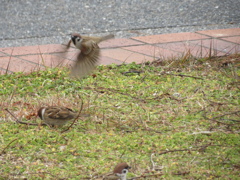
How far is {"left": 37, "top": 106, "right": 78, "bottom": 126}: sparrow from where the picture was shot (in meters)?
3.86

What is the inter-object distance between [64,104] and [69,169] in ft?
3.92

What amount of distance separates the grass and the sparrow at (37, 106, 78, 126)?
8 cm

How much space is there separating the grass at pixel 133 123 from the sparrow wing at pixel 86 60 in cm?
35

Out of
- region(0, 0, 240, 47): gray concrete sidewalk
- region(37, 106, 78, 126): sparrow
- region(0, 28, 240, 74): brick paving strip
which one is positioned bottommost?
region(37, 106, 78, 126): sparrow

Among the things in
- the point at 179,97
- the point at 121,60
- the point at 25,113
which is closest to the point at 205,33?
the point at 121,60

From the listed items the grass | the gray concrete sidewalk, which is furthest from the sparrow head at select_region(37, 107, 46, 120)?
the gray concrete sidewalk

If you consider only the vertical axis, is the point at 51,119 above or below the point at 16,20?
below

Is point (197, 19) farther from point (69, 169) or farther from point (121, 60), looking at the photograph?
point (69, 169)

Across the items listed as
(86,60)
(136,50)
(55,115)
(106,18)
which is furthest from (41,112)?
(106,18)

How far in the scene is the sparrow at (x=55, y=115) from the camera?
12.7 feet

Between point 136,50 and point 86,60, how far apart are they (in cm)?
192

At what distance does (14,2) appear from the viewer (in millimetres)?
8469

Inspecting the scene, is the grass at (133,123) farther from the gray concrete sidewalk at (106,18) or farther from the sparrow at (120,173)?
the gray concrete sidewalk at (106,18)

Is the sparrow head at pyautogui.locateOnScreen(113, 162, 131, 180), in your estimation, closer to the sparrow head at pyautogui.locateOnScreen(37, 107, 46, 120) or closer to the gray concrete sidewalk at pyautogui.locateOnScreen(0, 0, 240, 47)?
the sparrow head at pyautogui.locateOnScreen(37, 107, 46, 120)
